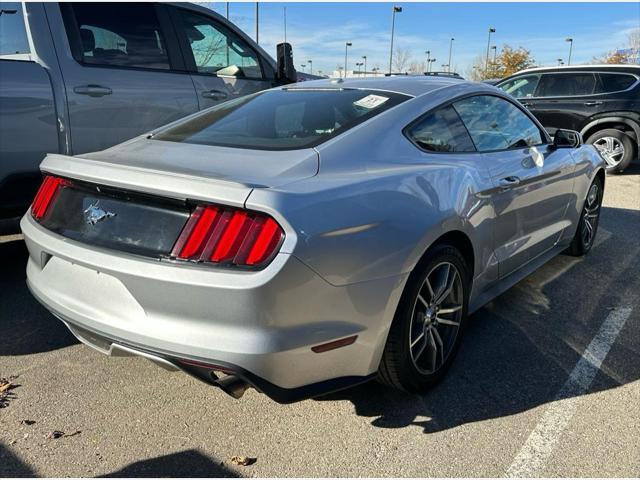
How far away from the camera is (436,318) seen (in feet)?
9.04

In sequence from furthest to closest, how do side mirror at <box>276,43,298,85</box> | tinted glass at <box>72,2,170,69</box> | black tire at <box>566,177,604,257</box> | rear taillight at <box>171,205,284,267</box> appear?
side mirror at <box>276,43,298,85</box> → black tire at <box>566,177,604,257</box> → tinted glass at <box>72,2,170,69</box> → rear taillight at <box>171,205,284,267</box>

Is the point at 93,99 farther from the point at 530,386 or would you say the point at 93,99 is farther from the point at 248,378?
the point at 530,386

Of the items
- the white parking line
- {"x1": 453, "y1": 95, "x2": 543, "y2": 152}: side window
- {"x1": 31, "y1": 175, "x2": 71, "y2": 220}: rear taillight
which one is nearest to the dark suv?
{"x1": 453, "y1": 95, "x2": 543, "y2": 152}: side window

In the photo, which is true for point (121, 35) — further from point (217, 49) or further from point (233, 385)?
point (233, 385)

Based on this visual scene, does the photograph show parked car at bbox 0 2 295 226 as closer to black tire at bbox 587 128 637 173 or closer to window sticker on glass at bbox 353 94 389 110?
window sticker on glass at bbox 353 94 389 110

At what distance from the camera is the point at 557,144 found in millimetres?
4066

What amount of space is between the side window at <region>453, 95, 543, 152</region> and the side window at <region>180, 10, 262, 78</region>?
258cm

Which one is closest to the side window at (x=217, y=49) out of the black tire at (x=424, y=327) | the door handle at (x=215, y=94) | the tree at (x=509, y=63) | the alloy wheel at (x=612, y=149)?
the door handle at (x=215, y=94)

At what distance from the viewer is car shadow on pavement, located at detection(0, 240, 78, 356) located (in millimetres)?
3170

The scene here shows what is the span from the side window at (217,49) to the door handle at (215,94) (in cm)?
20

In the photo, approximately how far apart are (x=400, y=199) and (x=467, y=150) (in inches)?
35.9

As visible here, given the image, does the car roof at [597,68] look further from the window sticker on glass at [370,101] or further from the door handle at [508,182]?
the window sticker on glass at [370,101]

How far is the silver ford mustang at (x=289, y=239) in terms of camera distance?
1956 mm

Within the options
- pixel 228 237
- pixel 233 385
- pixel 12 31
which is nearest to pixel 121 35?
pixel 12 31
